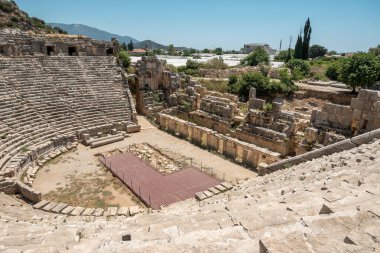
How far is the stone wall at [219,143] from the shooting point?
514 inches

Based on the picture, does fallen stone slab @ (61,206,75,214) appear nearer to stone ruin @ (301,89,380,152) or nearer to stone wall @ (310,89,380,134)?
stone ruin @ (301,89,380,152)

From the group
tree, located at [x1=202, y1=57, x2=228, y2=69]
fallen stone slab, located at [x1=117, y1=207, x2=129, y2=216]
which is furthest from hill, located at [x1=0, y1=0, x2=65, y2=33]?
fallen stone slab, located at [x1=117, y1=207, x2=129, y2=216]

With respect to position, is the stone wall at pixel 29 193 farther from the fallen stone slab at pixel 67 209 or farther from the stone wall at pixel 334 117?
the stone wall at pixel 334 117

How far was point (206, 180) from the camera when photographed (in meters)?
12.1

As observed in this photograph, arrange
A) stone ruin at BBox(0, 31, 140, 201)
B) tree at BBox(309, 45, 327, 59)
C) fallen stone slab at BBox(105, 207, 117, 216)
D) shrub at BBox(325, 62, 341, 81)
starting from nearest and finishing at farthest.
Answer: fallen stone slab at BBox(105, 207, 117, 216), stone ruin at BBox(0, 31, 140, 201), shrub at BBox(325, 62, 341, 81), tree at BBox(309, 45, 327, 59)

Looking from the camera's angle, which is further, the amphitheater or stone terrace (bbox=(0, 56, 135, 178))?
stone terrace (bbox=(0, 56, 135, 178))

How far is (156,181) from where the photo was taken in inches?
473

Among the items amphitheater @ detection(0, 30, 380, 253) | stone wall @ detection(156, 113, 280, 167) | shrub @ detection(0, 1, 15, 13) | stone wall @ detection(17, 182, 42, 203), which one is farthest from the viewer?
shrub @ detection(0, 1, 15, 13)

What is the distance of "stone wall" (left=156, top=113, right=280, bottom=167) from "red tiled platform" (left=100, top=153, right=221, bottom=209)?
2351mm

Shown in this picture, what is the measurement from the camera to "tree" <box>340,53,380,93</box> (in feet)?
80.2

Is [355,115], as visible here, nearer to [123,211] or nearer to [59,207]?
[123,211]

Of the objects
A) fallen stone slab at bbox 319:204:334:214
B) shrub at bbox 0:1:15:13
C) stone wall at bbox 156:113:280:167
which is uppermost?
shrub at bbox 0:1:15:13

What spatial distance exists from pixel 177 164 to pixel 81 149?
5.59 m

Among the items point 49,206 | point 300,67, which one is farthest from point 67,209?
point 300,67
